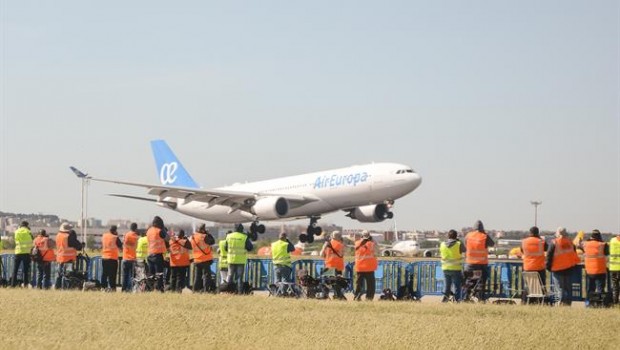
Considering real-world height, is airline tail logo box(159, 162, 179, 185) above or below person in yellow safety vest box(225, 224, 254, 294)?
above

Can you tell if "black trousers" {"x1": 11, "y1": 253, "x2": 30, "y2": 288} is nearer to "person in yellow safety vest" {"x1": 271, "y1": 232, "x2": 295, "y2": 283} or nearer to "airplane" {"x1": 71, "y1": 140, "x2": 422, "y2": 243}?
"person in yellow safety vest" {"x1": 271, "y1": 232, "x2": 295, "y2": 283}

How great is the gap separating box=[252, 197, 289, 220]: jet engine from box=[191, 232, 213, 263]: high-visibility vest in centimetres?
2756

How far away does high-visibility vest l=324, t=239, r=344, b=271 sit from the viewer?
90.6 ft

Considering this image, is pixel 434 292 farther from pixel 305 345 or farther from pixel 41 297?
pixel 305 345

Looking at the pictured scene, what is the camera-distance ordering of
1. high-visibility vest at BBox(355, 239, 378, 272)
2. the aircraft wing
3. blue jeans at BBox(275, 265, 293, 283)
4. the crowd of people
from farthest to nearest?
the aircraft wing < blue jeans at BBox(275, 265, 293, 283) < high-visibility vest at BBox(355, 239, 378, 272) < the crowd of people

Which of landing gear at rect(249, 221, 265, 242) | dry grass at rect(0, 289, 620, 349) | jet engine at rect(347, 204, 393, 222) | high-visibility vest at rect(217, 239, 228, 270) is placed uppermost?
jet engine at rect(347, 204, 393, 222)

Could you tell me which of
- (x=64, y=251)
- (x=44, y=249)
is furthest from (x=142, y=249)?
(x=44, y=249)

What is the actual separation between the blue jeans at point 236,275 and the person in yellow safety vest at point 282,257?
101 centimetres

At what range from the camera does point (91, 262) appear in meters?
35.0

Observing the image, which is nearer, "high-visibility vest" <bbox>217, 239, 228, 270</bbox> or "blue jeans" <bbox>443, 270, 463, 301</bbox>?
"blue jeans" <bbox>443, 270, 463, 301</bbox>

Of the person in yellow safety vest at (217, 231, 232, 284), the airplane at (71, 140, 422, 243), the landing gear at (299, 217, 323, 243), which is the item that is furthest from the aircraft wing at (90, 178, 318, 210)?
the person in yellow safety vest at (217, 231, 232, 284)

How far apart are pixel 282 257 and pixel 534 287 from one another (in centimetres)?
662

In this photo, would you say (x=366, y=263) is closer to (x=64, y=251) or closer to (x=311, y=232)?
(x=64, y=251)

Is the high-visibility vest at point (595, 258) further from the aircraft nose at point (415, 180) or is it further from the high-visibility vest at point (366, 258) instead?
the aircraft nose at point (415, 180)
